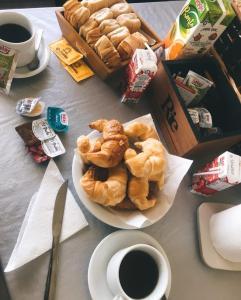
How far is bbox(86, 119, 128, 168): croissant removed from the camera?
24.7 inches

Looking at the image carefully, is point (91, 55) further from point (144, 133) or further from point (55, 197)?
point (55, 197)

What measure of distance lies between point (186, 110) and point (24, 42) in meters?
0.39

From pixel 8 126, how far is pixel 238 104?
539 mm

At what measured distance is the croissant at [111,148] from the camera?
0.63m

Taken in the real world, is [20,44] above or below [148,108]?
above

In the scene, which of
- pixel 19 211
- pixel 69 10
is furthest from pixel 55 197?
pixel 69 10

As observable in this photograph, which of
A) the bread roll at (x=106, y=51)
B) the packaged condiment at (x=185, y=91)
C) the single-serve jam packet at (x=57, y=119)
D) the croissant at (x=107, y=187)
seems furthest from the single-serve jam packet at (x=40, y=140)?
the packaged condiment at (x=185, y=91)

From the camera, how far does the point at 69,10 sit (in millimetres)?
808

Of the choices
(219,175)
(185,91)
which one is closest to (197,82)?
(185,91)

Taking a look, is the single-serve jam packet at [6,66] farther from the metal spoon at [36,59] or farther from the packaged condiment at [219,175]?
the packaged condiment at [219,175]

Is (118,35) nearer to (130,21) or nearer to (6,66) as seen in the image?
(130,21)

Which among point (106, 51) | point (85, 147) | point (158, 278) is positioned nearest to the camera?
point (158, 278)

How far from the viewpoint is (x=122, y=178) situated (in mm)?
630

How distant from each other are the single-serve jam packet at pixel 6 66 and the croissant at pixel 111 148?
0.26 metres
